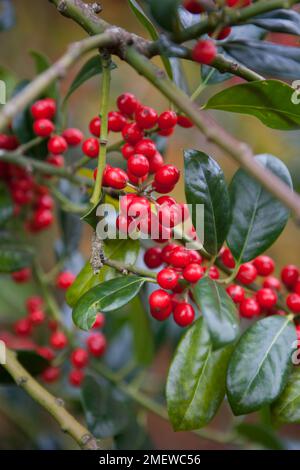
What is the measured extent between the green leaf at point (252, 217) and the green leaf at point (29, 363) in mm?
408

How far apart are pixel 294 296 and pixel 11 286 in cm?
86

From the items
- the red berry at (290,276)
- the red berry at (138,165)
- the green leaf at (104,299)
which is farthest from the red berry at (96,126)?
the red berry at (290,276)

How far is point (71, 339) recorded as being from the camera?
1.07 metres

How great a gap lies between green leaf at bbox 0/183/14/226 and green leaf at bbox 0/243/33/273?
48 mm

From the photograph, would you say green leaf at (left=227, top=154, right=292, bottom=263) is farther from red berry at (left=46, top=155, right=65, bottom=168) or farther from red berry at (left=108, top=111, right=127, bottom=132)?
red berry at (left=46, top=155, right=65, bottom=168)

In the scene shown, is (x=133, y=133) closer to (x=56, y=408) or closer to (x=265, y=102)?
(x=265, y=102)

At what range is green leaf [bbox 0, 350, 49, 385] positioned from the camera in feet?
2.99

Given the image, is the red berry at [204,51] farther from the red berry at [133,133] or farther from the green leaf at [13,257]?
the green leaf at [13,257]

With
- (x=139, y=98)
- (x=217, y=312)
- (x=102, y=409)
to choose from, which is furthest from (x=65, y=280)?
(x=139, y=98)

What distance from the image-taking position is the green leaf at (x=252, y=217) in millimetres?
703

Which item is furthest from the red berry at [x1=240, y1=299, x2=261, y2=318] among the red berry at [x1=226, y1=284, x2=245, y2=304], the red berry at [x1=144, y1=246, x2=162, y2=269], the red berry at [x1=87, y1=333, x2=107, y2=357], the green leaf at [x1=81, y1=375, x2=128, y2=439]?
the red berry at [x1=87, y1=333, x2=107, y2=357]

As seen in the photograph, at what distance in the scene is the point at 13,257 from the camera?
0.94 m

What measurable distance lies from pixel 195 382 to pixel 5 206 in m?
0.48
